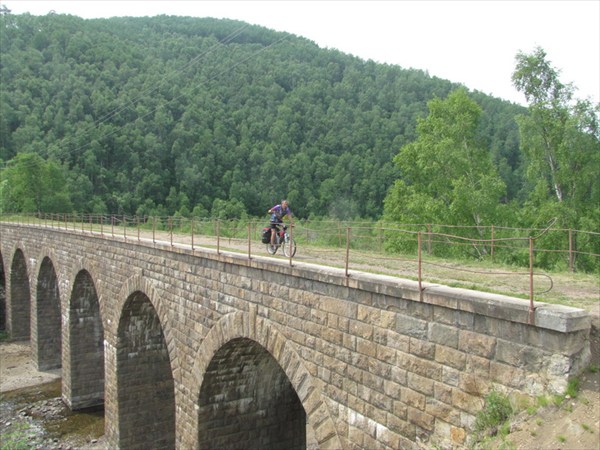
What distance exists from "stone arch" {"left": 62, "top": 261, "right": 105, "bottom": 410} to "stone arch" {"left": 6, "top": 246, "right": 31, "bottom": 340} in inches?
413

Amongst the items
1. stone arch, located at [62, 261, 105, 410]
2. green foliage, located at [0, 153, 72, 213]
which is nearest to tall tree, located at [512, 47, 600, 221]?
stone arch, located at [62, 261, 105, 410]

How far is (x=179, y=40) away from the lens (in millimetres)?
138375

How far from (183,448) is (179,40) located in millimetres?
141275

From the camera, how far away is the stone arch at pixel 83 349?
20500 millimetres

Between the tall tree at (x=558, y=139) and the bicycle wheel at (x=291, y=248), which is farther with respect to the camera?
the tall tree at (x=558, y=139)

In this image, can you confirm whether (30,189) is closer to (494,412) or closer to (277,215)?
(277,215)

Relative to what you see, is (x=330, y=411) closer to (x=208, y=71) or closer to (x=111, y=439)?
(x=111, y=439)

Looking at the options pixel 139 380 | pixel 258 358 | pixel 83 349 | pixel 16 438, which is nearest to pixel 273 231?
pixel 258 358

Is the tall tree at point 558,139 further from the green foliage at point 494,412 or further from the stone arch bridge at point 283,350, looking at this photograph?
the green foliage at point 494,412

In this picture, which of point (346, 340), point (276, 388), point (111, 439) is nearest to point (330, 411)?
point (346, 340)

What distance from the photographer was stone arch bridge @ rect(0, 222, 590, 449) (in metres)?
5.13

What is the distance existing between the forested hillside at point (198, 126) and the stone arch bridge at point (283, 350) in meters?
34.4

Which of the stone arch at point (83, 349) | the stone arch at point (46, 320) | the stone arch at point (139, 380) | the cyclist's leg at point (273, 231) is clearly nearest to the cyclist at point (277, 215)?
the cyclist's leg at point (273, 231)

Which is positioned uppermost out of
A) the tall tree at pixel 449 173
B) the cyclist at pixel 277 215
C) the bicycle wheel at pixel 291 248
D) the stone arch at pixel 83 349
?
the tall tree at pixel 449 173
